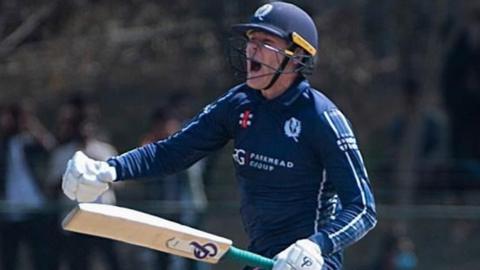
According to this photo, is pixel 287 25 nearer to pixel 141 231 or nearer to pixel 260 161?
pixel 260 161

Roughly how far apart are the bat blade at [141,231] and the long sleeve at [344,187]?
41 centimetres

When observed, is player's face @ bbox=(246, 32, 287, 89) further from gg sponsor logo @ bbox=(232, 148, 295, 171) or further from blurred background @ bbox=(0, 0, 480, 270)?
blurred background @ bbox=(0, 0, 480, 270)

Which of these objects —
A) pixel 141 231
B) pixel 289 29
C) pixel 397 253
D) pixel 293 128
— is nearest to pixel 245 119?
pixel 293 128

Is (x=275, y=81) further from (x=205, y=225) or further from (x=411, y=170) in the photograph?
(x=411, y=170)

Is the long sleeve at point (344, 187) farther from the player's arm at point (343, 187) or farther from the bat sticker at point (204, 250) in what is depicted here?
the bat sticker at point (204, 250)

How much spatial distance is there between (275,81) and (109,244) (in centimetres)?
458

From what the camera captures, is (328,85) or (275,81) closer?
(275,81)

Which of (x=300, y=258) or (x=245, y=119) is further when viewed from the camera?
(x=245, y=119)

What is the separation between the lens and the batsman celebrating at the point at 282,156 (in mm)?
5914

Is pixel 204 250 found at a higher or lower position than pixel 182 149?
lower

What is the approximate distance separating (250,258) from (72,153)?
194 inches

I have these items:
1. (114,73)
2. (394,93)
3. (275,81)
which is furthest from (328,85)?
(275,81)

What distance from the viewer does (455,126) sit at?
39.0 ft

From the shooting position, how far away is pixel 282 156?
19.9 feet
